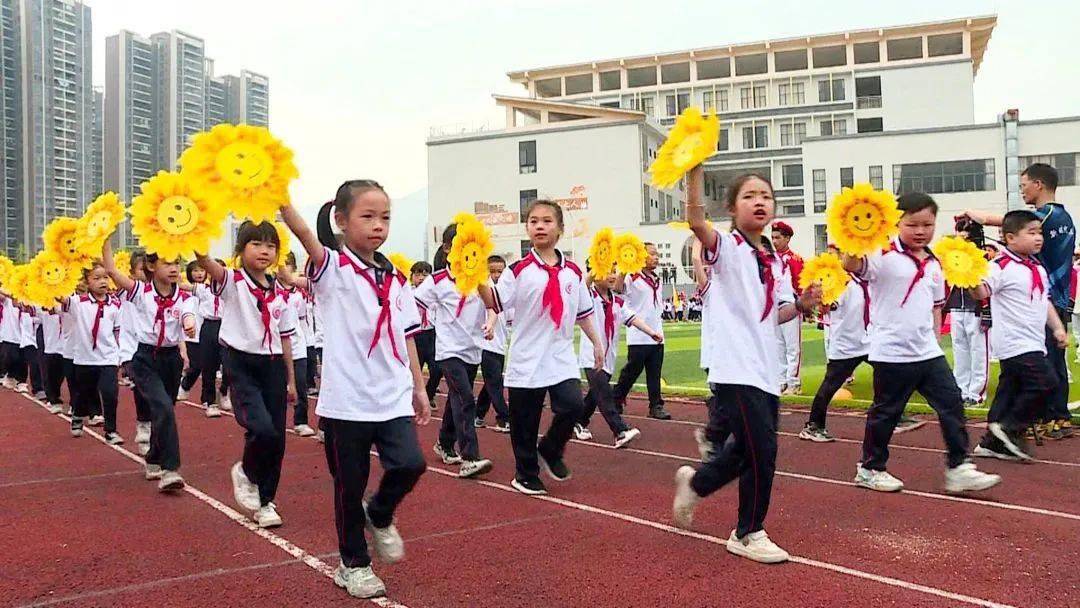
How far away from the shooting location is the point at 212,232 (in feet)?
15.7

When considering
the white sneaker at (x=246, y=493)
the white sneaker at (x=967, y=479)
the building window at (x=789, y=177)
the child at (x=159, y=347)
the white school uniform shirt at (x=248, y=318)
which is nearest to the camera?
the white sneaker at (x=246, y=493)

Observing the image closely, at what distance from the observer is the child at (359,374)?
4.09 meters

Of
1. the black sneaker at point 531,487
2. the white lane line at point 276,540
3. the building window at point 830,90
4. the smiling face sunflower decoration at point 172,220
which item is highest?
the building window at point 830,90

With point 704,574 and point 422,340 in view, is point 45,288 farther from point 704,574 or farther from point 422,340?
point 704,574

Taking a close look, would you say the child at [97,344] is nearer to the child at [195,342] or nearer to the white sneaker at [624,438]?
the child at [195,342]

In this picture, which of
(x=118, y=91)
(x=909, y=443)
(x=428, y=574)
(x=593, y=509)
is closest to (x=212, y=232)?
(x=428, y=574)

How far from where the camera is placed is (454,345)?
7715mm

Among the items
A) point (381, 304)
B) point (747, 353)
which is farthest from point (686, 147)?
point (381, 304)

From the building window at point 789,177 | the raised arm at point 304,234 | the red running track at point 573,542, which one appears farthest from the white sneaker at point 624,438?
the building window at point 789,177

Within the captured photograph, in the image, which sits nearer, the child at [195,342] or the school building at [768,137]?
the child at [195,342]

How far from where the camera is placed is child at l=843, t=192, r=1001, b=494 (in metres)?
6.00

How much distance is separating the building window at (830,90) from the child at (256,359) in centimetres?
6221

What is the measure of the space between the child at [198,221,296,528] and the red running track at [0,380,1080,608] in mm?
333

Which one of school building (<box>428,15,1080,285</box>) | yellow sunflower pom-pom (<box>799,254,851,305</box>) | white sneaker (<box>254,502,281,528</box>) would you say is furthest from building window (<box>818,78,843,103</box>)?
white sneaker (<box>254,502,281,528</box>)
